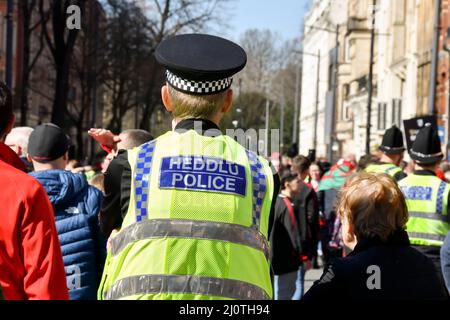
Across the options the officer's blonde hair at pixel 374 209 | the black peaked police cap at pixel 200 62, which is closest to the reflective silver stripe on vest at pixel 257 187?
the black peaked police cap at pixel 200 62

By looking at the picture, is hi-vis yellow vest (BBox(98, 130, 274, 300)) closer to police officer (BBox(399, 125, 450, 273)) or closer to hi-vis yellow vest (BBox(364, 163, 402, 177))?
police officer (BBox(399, 125, 450, 273))

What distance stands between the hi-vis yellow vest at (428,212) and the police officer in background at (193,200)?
381 centimetres

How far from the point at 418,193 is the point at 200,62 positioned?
4.27 m

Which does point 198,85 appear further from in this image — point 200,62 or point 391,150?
point 391,150

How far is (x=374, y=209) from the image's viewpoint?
3.74 m

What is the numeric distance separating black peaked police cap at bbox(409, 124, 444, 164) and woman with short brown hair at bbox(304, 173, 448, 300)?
372cm

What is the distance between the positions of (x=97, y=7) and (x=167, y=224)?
32.5 meters

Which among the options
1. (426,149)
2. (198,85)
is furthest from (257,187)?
(426,149)

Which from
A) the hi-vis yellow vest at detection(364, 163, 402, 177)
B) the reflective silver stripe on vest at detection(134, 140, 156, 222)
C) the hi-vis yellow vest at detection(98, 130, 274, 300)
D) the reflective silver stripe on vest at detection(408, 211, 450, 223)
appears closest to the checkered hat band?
the hi-vis yellow vest at detection(98, 130, 274, 300)

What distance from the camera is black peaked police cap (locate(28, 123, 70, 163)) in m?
5.34

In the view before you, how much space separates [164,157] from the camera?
322 centimetres

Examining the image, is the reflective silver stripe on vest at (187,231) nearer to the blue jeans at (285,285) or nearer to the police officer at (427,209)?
the police officer at (427,209)

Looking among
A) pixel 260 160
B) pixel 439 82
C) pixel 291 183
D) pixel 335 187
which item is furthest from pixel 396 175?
pixel 439 82

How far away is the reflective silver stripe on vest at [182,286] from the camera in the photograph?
307 cm
